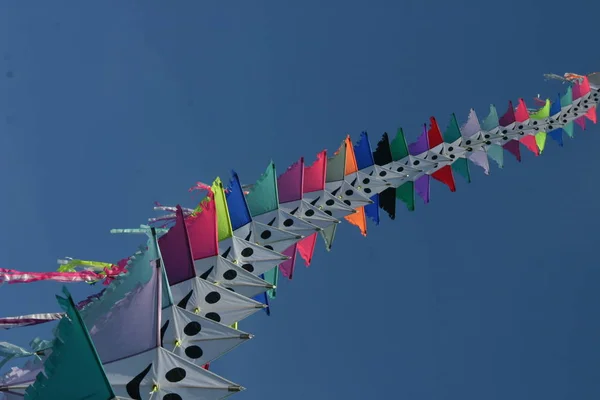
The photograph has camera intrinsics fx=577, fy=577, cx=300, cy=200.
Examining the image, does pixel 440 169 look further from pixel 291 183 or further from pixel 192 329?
pixel 192 329

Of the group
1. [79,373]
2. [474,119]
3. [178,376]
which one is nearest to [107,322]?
[178,376]

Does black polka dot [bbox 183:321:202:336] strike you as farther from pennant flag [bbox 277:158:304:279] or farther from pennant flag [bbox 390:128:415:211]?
pennant flag [bbox 390:128:415:211]

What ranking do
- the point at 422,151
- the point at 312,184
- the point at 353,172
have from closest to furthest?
the point at 312,184 → the point at 353,172 → the point at 422,151

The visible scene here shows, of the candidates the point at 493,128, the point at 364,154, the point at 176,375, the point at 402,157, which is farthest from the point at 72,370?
the point at 493,128

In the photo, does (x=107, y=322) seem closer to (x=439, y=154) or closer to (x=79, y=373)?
(x=79, y=373)

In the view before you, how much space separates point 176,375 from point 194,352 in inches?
59.7

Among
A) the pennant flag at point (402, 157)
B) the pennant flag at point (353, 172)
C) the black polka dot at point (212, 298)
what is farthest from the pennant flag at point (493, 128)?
the black polka dot at point (212, 298)

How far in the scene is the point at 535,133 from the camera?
2459 centimetres

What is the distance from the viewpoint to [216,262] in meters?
14.0

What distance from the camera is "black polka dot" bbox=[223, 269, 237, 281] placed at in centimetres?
1394

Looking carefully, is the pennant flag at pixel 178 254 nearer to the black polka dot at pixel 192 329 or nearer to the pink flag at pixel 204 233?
the pink flag at pixel 204 233

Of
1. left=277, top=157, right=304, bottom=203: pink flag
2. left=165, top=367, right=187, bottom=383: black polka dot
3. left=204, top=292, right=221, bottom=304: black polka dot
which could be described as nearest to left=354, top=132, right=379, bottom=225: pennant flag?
left=277, top=157, right=304, bottom=203: pink flag

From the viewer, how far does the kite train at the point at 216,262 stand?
9.50 metres

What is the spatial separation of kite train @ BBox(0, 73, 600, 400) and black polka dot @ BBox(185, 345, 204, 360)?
0.02m
